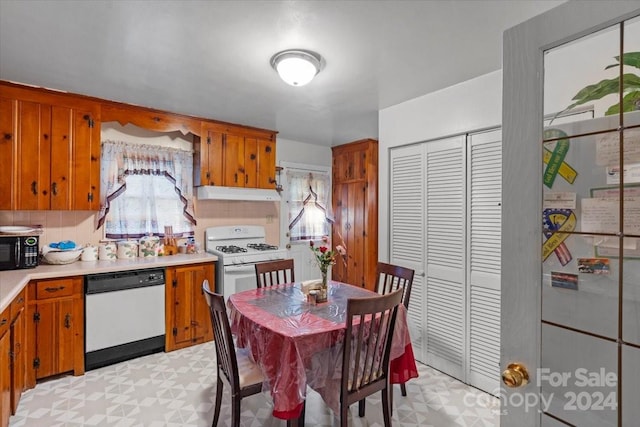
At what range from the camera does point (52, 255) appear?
9.34ft

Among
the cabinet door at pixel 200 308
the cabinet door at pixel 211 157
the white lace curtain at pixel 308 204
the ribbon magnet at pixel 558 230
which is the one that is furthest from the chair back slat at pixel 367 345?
the white lace curtain at pixel 308 204

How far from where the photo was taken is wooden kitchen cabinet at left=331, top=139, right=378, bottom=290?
4562mm

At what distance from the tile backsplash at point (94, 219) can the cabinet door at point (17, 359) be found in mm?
1023

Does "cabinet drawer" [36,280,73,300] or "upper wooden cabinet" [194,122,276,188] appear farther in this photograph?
"upper wooden cabinet" [194,122,276,188]

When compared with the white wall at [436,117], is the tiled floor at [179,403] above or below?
below

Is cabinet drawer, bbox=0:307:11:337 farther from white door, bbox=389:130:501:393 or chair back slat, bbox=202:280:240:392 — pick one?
white door, bbox=389:130:501:393

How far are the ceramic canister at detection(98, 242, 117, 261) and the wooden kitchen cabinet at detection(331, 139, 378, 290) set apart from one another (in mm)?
3008

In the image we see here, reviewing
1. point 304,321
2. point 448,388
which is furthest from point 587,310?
point 448,388

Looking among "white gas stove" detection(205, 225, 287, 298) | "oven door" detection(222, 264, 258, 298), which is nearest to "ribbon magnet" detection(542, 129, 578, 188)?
"oven door" detection(222, 264, 258, 298)

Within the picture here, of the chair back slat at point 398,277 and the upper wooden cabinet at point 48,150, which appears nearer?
the chair back slat at point 398,277

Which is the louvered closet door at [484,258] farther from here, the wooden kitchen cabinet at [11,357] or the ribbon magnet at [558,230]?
the wooden kitchen cabinet at [11,357]

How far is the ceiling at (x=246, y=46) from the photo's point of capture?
1677 mm

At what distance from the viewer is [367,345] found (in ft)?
6.04

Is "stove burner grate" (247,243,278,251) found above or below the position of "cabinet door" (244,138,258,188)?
below
